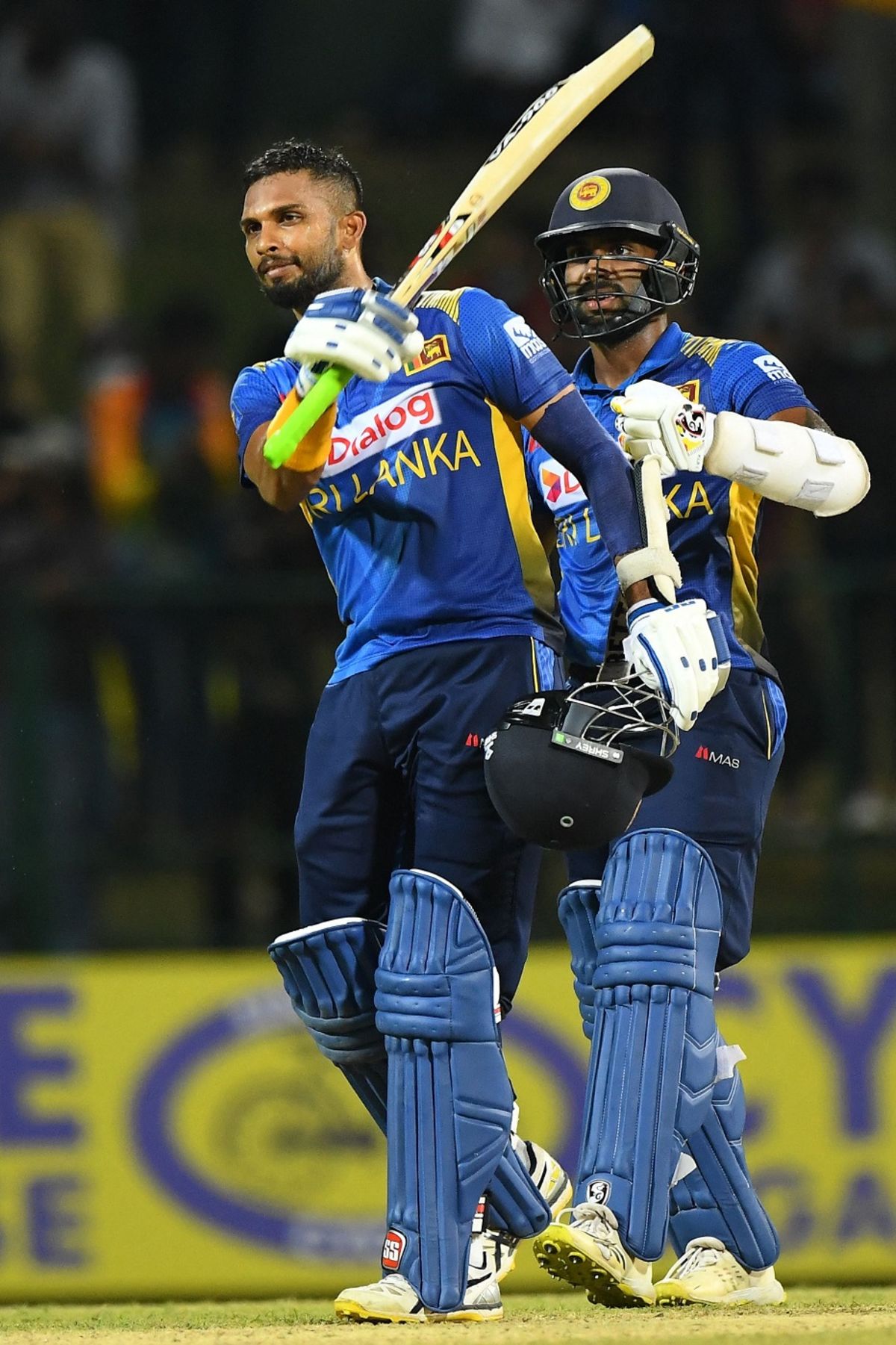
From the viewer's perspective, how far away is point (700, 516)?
13.2 ft

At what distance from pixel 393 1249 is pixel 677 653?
3.97ft

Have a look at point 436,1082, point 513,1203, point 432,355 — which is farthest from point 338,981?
point 432,355

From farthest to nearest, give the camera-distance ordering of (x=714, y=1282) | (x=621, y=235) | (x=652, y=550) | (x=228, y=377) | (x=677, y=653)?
1. (x=228, y=377)
2. (x=714, y=1282)
3. (x=621, y=235)
4. (x=652, y=550)
5. (x=677, y=653)

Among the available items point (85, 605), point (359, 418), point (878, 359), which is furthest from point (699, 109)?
point (359, 418)

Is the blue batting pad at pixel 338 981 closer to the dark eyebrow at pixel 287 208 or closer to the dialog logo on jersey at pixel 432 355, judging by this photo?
the dialog logo on jersey at pixel 432 355

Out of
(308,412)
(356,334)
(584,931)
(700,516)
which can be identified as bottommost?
(584,931)

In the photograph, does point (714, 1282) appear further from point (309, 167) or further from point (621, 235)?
point (309, 167)

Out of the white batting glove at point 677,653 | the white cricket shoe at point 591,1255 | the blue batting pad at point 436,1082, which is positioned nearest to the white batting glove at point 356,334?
the white batting glove at point 677,653

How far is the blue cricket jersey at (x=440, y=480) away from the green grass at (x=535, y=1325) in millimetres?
1248

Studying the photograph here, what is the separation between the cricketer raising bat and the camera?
3.90 metres

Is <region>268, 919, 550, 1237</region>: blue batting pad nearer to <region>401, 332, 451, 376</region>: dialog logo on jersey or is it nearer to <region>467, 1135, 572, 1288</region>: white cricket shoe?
<region>467, 1135, 572, 1288</region>: white cricket shoe

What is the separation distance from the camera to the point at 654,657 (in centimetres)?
361

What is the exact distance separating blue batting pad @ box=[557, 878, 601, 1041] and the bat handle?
3.73ft

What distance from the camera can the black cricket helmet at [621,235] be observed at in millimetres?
4055
